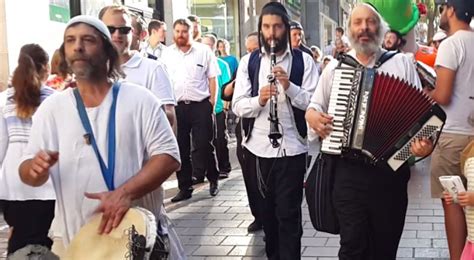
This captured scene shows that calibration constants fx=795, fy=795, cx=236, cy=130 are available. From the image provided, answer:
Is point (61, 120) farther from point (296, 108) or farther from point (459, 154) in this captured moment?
point (459, 154)

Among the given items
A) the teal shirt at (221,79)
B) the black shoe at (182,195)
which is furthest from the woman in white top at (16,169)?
the teal shirt at (221,79)

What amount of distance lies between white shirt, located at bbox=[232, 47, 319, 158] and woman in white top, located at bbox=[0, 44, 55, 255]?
4.75 feet

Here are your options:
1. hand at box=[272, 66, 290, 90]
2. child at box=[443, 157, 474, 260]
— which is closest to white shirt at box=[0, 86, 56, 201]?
hand at box=[272, 66, 290, 90]

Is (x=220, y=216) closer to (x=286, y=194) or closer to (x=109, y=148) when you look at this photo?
(x=286, y=194)

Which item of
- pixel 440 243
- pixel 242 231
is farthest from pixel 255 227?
pixel 440 243

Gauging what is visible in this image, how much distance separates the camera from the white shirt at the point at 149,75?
5730 mm

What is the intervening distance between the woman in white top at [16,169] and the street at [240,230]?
1727 mm

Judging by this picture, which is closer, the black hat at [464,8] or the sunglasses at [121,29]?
the sunglasses at [121,29]

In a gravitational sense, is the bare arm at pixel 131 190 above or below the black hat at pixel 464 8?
below

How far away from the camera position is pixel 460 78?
5.46m

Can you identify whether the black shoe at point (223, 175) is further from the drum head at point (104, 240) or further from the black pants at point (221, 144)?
the drum head at point (104, 240)

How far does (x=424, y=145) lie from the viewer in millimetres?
4449

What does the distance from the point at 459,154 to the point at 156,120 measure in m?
2.70

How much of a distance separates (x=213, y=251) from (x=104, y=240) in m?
3.59
